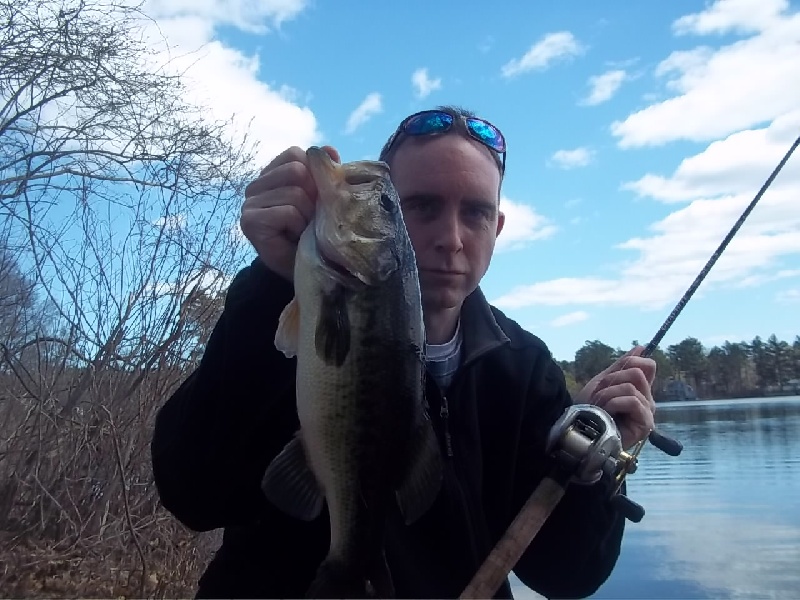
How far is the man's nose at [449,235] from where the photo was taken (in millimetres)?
2494

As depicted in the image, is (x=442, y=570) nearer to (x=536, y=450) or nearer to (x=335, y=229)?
(x=536, y=450)

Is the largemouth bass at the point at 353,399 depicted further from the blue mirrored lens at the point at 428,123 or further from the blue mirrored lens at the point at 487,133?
the blue mirrored lens at the point at 487,133

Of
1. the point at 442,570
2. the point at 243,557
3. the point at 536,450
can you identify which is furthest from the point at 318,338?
the point at 536,450

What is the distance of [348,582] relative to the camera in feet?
6.12

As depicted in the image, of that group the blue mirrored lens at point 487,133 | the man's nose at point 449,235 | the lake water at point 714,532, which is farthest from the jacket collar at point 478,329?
the lake water at point 714,532

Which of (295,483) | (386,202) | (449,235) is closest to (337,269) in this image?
(386,202)

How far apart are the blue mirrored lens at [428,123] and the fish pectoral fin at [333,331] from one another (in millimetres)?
1034

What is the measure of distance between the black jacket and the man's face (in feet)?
0.91

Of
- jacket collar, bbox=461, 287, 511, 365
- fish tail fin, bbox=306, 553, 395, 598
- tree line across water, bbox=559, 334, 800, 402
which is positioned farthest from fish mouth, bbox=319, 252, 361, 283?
tree line across water, bbox=559, 334, 800, 402

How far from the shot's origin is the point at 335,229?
1954mm

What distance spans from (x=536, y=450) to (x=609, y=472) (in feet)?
1.06

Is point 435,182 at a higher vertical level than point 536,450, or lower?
higher

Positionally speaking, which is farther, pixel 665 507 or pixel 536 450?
pixel 665 507

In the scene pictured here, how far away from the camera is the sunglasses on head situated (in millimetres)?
2666
